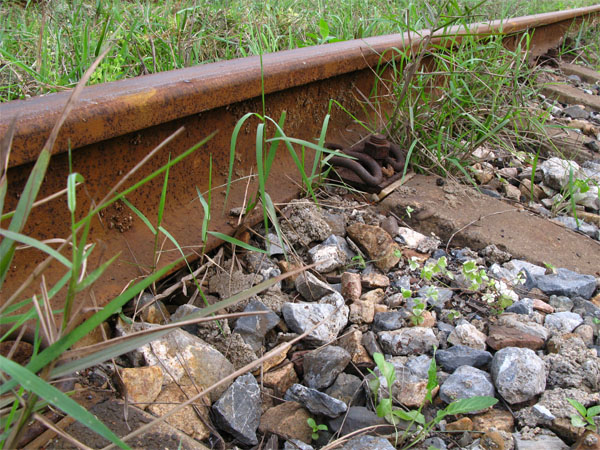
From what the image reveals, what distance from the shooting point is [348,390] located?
4.84 ft

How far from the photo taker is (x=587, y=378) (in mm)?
1522

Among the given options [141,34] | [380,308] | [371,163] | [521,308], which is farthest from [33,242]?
[141,34]

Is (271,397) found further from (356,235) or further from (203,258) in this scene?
(356,235)

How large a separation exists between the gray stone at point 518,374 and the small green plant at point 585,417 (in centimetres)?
11

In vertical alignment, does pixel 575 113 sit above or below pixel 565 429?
below

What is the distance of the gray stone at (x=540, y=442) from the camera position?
133 centimetres

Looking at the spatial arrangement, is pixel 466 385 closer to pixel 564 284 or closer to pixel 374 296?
pixel 374 296

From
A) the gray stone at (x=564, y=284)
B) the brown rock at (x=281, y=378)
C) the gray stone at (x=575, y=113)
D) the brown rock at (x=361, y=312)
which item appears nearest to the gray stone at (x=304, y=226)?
the brown rock at (x=361, y=312)

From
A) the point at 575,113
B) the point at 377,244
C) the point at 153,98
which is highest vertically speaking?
the point at 153,98

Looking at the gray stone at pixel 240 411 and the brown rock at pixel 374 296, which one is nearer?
the gray stone at pixel 240 411

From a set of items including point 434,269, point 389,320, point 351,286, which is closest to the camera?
point 389,320

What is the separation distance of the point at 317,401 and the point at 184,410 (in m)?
0.33

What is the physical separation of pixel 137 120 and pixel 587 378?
4.63ft

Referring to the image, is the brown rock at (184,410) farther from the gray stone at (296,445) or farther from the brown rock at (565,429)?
the brown rock at (565,429)
